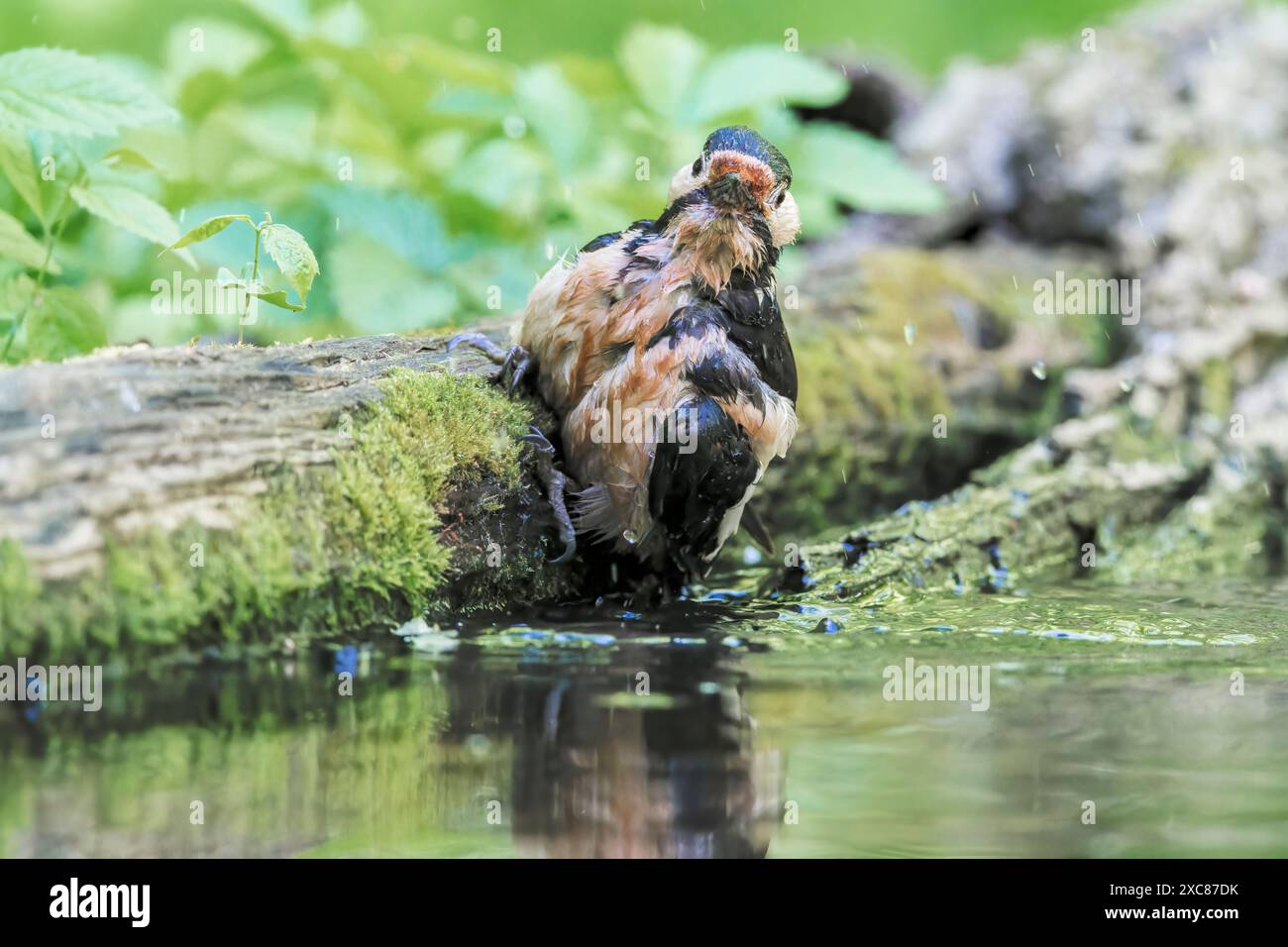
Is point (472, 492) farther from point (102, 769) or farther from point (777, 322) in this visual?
point (102, 769)

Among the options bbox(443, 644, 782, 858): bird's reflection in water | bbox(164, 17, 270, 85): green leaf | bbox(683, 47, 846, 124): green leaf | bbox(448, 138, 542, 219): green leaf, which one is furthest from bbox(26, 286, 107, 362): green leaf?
bbox(683, 47, 846, 124): green leaf

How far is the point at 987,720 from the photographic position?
2674 mm

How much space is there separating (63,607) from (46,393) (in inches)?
17.7

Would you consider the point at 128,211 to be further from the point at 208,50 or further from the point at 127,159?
the point at 208,50

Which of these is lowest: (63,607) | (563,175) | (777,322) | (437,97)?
(63,607)

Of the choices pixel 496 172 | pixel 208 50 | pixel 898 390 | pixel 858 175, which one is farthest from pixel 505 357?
pixel 208 50

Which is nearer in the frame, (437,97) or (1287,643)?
(1287,643)

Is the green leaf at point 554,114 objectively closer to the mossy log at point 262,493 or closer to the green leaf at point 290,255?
the mossy log at point 262,493

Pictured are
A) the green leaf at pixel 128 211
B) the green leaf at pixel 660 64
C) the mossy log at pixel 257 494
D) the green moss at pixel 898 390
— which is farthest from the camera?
the green leaf at pixel 660 64

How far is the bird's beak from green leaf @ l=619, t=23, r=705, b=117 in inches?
98.6

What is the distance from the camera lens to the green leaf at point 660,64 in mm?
5738

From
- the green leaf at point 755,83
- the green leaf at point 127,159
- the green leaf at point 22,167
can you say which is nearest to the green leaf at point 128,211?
the green leaf at point 127,159

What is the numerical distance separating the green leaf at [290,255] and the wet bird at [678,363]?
630 millimetres

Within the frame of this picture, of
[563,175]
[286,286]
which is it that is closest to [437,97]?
[563,175]
